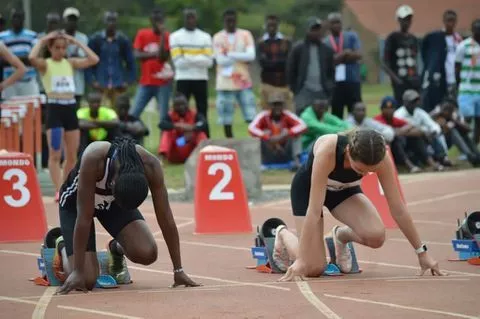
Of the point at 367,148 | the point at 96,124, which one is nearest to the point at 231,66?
the point at 96,124

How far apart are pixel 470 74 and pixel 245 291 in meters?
12.7

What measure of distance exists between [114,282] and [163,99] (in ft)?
38.6

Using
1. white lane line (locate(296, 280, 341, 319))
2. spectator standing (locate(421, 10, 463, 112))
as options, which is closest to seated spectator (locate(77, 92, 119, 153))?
spectator standing (locate(421, 10, 463, 112))

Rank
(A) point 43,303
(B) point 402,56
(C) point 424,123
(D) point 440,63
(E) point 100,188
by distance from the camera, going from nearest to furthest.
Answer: (A) point 43,303
(E) point 100,188
(C) point 424,123
(B) point 402,56
(D) point 440,63

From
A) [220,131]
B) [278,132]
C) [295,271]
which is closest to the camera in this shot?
[295,271]

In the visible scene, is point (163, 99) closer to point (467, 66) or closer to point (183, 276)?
point (467, 66)

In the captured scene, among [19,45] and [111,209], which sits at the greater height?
[19,45]

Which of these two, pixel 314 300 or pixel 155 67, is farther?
pixel 155 67

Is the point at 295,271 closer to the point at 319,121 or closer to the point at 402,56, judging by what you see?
the point at 319,121

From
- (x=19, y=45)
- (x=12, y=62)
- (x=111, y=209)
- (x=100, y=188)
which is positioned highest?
(x=19, y=45)

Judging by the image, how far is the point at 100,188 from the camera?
10.1 m

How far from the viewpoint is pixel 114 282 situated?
10625 millimetres

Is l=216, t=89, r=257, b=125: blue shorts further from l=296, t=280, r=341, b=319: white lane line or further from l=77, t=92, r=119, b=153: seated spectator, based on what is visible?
l=296, t=280, r=341, b=319: white lane line

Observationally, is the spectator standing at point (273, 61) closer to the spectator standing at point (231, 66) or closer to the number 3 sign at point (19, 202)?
the spectator standing at point (231, 66)
